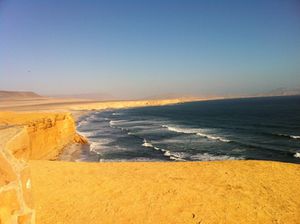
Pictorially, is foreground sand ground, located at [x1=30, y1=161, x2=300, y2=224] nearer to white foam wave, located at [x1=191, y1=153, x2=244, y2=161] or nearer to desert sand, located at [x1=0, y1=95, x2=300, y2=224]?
desert sand, located at [x1=0, y1=95, x2=300, y2=224]

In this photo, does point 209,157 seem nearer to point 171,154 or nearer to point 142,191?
point 171,154

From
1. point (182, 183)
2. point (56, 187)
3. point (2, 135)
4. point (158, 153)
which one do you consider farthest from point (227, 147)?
point (2, 135)

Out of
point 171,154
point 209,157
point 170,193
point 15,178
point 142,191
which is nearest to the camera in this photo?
point 15,178

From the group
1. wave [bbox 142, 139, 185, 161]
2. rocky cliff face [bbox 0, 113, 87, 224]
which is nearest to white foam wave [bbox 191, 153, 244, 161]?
wave [bbox 142, 139, 185, 161]

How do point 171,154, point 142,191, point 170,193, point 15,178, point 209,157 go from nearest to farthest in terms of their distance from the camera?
1. point 15,178
2. point 170,193
3. point 142,191
4. point 209,157
5. point 171,154

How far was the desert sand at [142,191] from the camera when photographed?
16.0 feet

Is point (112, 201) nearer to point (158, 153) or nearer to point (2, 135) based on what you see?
point (2, 135)

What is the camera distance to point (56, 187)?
35.1 feet

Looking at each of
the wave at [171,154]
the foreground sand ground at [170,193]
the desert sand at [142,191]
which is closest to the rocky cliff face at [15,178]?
the desert sand at [142,191]

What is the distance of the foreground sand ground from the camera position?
8.23m

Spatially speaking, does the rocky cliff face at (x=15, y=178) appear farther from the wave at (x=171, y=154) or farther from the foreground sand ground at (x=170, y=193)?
the wave at (x=171, y=154)

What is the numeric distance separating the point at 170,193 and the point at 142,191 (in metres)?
0.99

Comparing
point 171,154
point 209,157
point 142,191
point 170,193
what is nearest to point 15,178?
point 142,191

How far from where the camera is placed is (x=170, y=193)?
9781mm
